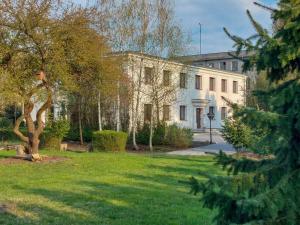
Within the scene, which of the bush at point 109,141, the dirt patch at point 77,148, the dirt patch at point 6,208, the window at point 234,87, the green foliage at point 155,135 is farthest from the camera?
the window at point 234,87

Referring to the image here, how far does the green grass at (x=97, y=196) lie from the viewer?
22.8 feet

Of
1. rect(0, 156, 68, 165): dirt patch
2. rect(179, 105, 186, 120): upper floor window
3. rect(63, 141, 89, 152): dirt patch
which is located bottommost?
rect(0, 156, 68, 165): dirt patch

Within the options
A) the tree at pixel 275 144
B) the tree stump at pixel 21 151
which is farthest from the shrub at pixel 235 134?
the tree at pixel 275 144

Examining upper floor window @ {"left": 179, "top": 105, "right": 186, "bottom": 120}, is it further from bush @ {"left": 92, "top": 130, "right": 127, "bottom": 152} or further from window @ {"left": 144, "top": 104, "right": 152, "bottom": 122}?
bush @ {"left": 92, "top": 130, "right": 127, "bottom": 152}

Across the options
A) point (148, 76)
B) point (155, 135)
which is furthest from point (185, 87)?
point (155, 135)

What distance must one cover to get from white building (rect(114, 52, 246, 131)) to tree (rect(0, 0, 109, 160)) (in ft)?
28.3

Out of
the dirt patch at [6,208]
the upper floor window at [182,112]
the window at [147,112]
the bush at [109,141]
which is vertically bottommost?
the dirt patch at [6,208]

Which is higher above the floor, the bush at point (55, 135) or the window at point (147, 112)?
the window at point (147, 112)

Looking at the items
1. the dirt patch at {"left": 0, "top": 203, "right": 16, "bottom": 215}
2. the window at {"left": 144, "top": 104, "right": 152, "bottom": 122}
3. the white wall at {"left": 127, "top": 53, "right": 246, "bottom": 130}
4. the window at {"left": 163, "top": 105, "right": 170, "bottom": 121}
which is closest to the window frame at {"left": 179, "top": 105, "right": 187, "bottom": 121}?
the white wall at {"left": 127, "top": 53, "right": 246, "bottom": 130}

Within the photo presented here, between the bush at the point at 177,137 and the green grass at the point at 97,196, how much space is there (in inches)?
515

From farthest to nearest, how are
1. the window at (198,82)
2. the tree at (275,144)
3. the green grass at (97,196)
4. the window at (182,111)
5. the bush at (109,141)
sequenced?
the window at (198,82), the window at (182,111), the bush at (109,141), the green grass at (97,196), the tree at (275,144)

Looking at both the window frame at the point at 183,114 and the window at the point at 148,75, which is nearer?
the window at the point at 148,75

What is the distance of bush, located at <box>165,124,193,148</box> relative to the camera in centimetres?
2773

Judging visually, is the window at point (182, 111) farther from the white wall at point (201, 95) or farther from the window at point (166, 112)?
the window at point (166, 112)
